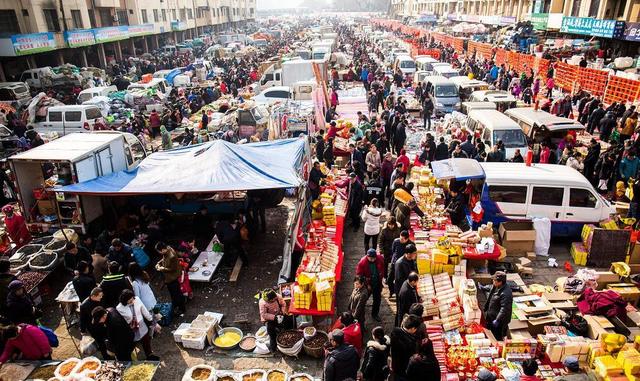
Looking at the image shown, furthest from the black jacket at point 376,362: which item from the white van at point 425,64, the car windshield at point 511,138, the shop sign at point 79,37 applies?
the shop sign at point 79,37

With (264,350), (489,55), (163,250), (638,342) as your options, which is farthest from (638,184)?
(489,55)

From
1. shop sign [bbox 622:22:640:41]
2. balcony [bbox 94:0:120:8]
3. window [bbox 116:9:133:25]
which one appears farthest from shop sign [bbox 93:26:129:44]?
shop sign [bbox 622:22:640:41]

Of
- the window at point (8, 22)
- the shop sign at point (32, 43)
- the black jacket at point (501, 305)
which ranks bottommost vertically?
the black jacket at point (501, 305)

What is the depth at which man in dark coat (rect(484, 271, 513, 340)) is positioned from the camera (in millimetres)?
6977

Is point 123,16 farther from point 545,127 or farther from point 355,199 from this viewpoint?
point 545,127

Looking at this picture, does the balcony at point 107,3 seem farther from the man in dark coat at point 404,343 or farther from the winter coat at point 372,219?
the man in dark coat at point 404,343

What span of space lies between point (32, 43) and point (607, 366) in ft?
114

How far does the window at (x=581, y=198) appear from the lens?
32.7ft

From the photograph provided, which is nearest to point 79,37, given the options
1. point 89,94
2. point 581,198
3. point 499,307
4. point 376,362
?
point 89,94

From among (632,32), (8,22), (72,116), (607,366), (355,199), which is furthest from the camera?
(8,22)

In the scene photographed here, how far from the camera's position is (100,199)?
1100 centimetres

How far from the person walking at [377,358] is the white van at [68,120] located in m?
17.6

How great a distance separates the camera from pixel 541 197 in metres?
10.1

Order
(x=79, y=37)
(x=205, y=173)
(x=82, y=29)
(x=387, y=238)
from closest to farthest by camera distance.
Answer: (x=387, y=238)
(x=205, y=173)
(x=79, y=37)
(x=82, y=29)
